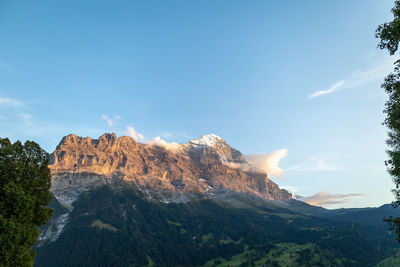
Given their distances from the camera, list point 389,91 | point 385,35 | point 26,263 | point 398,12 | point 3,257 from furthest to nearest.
→ point 26,263, point 3,257, point 389,91, point 385,35, point 398,12

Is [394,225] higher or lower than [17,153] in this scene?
lower

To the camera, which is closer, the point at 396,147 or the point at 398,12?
the point at 398,12

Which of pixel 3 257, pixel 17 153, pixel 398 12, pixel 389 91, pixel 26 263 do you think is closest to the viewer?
pixel 398 12

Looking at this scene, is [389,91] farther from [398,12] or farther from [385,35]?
[398,12]

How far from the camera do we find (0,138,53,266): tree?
24.2m

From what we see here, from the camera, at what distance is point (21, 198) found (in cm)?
2617

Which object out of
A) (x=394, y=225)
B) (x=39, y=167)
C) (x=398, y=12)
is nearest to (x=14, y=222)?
(x=39, y=167)

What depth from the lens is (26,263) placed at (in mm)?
25359

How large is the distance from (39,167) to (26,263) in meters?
10.7

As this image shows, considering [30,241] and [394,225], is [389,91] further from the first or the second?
[30,241]

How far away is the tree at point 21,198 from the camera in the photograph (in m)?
24.2

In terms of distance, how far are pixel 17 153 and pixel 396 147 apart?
4069cm

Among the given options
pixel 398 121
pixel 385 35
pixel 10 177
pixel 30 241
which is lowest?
pixel 30 241

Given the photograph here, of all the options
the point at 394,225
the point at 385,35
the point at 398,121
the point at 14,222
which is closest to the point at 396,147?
the point at 398,121
